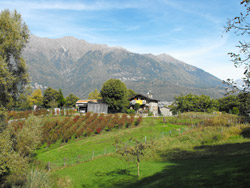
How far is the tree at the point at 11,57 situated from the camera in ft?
65.2

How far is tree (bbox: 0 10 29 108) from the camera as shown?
19859mm

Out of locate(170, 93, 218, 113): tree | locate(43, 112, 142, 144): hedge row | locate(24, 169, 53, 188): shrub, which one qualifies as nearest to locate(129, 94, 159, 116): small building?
locate(170, 93, 218, 113): tree

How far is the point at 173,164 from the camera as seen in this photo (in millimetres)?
20875

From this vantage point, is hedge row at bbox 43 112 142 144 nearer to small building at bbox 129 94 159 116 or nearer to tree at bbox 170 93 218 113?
small building at bbox 129 94 159 116

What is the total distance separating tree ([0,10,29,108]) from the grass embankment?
9.21 metres

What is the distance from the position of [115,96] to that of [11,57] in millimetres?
54623

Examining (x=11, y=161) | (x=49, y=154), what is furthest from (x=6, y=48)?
(x=49, y=154)

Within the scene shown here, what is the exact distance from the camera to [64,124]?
153ft

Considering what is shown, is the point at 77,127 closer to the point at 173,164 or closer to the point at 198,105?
the point at 173,164

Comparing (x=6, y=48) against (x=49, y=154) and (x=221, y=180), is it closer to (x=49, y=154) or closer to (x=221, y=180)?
(x=49, y=154)

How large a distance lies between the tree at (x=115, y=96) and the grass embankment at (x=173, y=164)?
32516 millimetres

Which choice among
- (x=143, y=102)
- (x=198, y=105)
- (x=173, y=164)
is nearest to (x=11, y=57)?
(x=173, y=164)

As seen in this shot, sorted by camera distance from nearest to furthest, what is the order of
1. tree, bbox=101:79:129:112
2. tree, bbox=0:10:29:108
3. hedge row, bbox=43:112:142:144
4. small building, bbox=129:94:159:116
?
tree, bbox=0:10:29:108 < hedge row, bbox=43:112:142:144 < tree, bbox=101:79:129:112 < small building, bbox=129:94:159:116

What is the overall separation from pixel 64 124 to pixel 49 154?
536 inches
